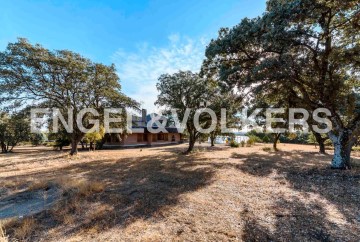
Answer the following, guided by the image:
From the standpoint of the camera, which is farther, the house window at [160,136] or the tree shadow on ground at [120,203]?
the house window at [160,136]

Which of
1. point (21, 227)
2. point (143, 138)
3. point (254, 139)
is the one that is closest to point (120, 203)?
point (21, 227)

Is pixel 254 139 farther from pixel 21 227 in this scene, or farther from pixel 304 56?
pixel 21 227

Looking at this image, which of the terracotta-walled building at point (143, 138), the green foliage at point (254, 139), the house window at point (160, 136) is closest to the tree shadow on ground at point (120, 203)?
the terracotta-walled building at point (143, 138)

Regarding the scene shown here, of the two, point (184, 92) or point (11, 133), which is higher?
point (184, 92)

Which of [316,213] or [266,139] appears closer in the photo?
[316,213]

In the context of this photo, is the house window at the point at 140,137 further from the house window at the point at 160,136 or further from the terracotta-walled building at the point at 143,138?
the house window at the point at 160,136

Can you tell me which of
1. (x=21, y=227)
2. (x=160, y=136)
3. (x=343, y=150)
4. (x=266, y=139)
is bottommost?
(x=266, y=139)

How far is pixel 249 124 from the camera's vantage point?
741 inches

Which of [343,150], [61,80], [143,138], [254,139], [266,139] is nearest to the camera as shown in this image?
[343,150]

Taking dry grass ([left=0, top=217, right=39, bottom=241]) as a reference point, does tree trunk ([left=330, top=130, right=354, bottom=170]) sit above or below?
above

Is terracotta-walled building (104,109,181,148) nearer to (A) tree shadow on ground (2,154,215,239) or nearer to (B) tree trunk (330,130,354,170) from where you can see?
(A) tree shadow on ground (2,154,215,239)

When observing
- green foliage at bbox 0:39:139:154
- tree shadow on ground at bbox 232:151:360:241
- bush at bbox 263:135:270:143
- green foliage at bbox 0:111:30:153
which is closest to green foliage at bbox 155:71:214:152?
green foliage at bbox 0:39:139:154

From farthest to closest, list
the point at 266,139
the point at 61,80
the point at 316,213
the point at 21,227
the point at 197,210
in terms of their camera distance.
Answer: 1. the point at 266,139
2. the point at 61,80
3. the point at 197,210
4. the point at 316,213
5. the point at 21,227

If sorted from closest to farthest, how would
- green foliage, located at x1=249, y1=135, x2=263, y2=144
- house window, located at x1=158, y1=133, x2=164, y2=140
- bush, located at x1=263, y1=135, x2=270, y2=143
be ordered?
green foliage, located at x1=249, y1=135, x2=263, y2=144, house window, located at x1=158, y1=133, x2=164, y2=140, bush, located at x1=263, y1=135, x2=270, y2=143
